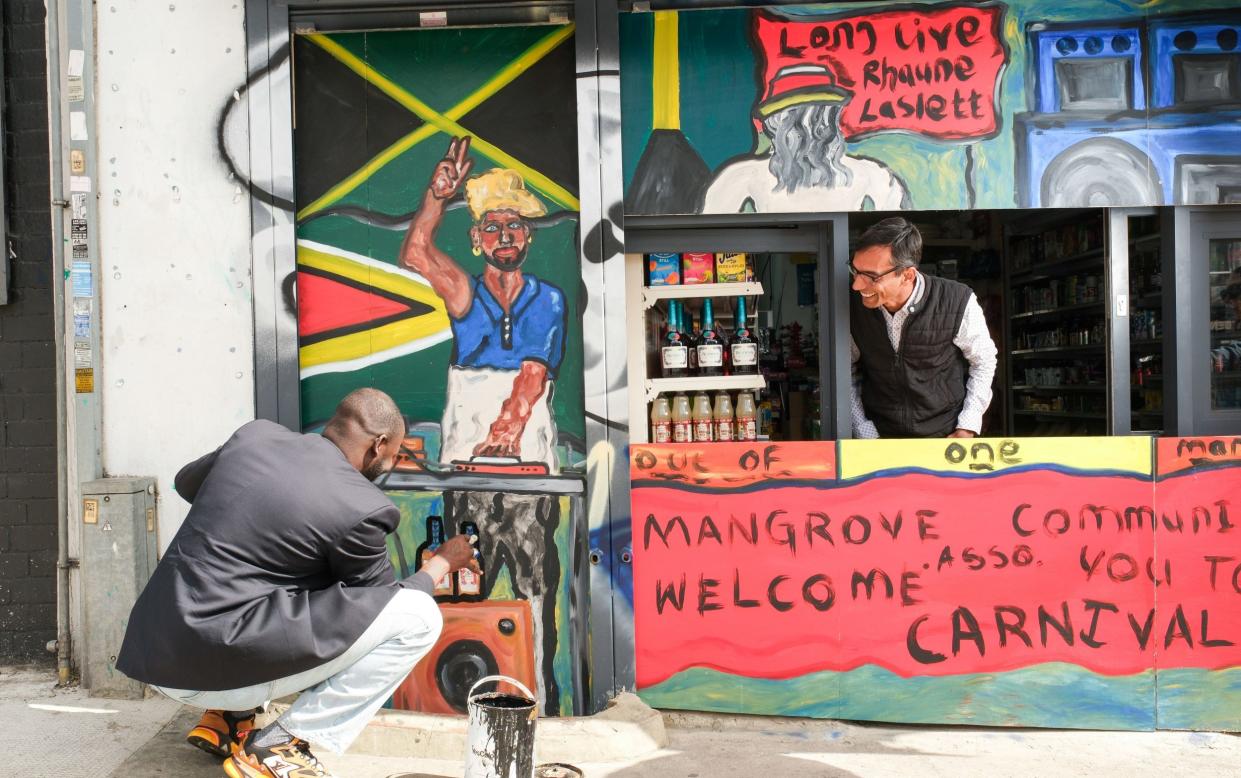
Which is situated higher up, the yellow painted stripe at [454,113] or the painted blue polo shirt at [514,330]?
the yellow painted stripe at [454,113]

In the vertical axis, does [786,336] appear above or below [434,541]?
above

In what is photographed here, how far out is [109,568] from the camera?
Answer: 4480 mm

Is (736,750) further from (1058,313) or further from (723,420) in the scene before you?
(1058,313)

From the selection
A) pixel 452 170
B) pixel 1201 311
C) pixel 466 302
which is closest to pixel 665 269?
pixel 466 302

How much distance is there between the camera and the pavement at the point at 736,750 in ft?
12.8

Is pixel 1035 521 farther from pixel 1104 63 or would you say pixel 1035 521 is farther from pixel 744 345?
pixel 1104 63

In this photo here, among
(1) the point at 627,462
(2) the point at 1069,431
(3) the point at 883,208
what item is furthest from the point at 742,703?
(2) the point at 1069,431

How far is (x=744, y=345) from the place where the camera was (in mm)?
4766

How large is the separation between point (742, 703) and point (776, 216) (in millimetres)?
2307

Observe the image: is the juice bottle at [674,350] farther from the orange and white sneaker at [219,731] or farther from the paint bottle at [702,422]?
the orange and white sneaker at [219,731]

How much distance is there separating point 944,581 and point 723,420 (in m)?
1.27

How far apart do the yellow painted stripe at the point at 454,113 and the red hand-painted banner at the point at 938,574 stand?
1.99 meters

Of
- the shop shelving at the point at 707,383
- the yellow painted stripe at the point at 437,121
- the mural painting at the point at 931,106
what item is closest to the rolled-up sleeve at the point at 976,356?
the mural painting at the point at 931,106

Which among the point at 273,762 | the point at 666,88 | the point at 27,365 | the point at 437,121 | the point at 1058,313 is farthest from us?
the point at 1058,313
